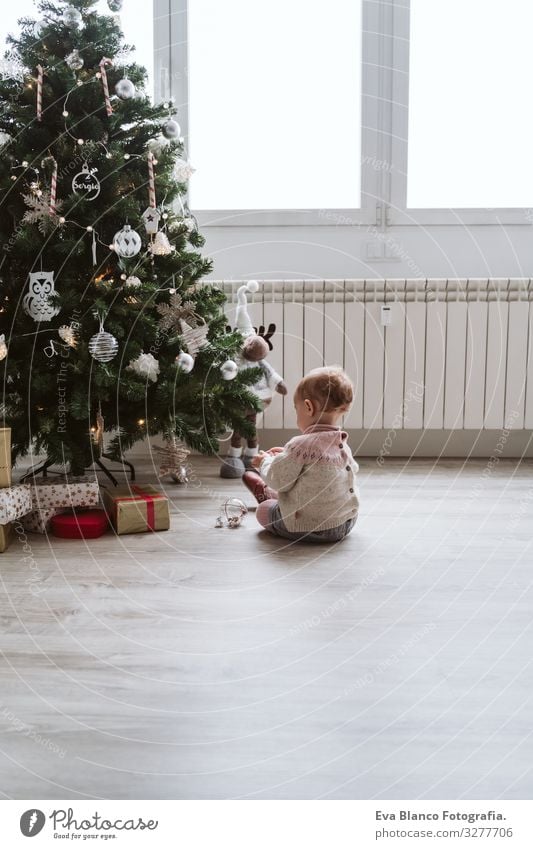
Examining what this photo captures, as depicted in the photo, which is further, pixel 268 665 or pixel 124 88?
pixel 124 88

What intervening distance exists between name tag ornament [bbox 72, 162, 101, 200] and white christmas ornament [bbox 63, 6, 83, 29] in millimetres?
391

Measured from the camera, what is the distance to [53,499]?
227cm

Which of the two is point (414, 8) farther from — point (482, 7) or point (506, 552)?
point (506, 552)

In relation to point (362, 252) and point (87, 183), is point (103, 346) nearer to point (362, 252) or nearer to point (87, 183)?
point (87, 183)

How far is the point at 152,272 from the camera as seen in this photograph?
2432 mm

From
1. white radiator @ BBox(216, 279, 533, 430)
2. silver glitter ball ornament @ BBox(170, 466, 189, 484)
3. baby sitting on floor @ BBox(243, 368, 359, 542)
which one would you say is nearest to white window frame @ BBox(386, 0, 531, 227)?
white radiator @ BBox(216, 279, 533, 430)

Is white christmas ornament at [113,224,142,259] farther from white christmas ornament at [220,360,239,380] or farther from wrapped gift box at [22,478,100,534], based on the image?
wrapped gift box at [22,478,100,534]

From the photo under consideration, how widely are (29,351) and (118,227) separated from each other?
1.48ft

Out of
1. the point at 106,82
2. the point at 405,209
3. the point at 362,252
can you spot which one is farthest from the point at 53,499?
the point at 405,209

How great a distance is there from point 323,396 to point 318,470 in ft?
0.65

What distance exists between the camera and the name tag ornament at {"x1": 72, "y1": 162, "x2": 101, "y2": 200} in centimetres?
230
